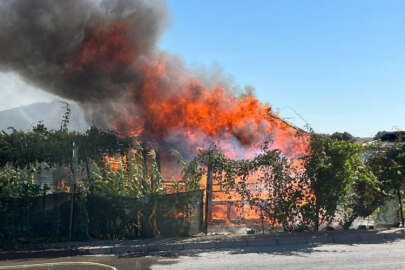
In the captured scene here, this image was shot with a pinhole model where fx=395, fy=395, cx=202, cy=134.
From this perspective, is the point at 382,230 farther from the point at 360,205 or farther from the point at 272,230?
the point at 272,230

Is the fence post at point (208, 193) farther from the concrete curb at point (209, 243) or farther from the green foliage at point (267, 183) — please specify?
the concrete curb at point (209, 243)

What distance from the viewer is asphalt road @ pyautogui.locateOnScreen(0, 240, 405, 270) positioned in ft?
23.9

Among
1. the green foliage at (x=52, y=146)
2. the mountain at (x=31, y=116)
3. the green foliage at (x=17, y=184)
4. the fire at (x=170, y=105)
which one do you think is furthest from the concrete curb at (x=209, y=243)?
the mountain at (x=31, y=116)

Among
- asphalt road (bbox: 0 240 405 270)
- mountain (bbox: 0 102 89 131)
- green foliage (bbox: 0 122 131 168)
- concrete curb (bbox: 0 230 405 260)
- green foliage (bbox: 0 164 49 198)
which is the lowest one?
asphalt road (bbox: 0 240 405 270)

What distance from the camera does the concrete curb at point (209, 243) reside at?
909 centimetres

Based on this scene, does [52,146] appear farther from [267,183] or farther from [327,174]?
[327,174]

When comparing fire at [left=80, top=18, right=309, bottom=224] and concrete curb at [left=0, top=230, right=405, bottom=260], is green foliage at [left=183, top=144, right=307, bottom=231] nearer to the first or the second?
concrete curb at [left=0, top=230, right=405, bottom=260]

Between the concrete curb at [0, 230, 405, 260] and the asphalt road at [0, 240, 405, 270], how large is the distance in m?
0.47

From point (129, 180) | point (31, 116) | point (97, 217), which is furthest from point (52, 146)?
point (31, 116)

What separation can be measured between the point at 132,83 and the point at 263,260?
32.8ft

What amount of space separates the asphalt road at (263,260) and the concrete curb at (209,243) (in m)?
0.47

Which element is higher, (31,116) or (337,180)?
(31,116)

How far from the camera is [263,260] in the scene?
7840mm

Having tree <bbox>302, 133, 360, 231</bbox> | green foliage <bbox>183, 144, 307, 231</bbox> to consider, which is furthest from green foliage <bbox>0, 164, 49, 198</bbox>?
tree <bbox>302, 133, 360, 231</bbox>
